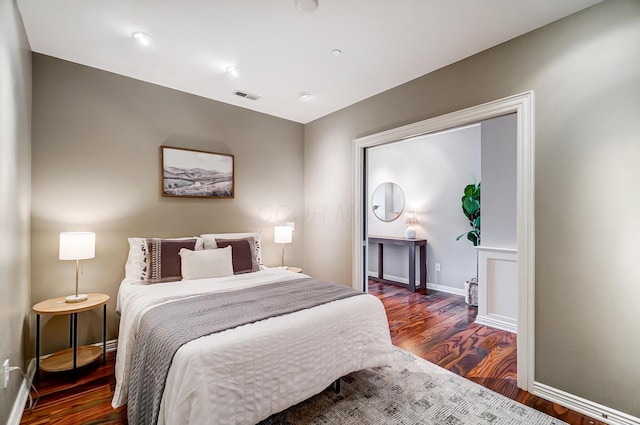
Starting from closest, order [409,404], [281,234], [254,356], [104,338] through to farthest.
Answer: [254,356] → [409,404] → [104,338] → [281,234]

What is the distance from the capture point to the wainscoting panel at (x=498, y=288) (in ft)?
11.0

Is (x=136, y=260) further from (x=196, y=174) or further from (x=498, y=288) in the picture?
(x=498, y=288)

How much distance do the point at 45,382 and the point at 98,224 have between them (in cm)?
132

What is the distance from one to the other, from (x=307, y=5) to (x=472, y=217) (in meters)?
3.66

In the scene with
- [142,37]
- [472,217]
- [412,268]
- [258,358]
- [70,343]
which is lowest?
[70,343]

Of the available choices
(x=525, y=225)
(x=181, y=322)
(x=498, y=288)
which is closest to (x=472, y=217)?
(x=498, y=288)

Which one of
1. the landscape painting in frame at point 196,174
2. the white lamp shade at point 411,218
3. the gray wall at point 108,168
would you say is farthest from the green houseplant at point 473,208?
the landscape painting in frame at point 196,174

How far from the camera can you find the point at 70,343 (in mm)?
2646

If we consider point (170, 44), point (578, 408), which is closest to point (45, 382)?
point (170, 44)

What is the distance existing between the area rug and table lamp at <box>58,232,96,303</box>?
1.95 meters

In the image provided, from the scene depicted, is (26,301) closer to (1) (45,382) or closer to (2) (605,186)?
(1) (45,382)

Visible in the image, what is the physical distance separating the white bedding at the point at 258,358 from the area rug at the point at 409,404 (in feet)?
A: 0.75

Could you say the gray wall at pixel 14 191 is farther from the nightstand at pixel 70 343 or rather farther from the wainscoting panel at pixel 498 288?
the wainscoting panel at pixel 498 288

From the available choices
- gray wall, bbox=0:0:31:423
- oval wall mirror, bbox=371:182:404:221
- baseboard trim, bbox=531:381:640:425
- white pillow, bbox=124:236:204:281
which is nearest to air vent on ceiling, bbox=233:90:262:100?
gray wall, bbox=0:0:31:423
